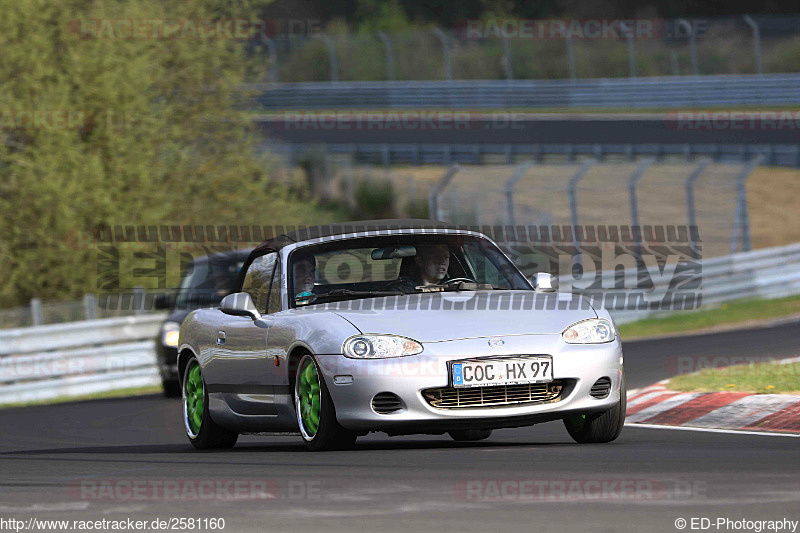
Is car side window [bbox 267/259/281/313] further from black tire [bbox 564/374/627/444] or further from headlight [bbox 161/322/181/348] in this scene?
headlight [bbox 161/322/181/348]

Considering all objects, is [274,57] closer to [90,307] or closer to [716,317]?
[716,317]

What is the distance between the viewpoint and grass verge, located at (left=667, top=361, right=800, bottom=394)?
11680 millimetres

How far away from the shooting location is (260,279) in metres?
10.6

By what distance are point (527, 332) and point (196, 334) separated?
10.5ft

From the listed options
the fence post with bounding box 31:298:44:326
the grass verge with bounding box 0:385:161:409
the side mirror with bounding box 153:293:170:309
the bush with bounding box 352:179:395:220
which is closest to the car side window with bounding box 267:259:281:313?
the side mirror with bounding box 153:293:170:309

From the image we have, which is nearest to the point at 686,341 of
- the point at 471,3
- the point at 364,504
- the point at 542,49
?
the point at 364,504

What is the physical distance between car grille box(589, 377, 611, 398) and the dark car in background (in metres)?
9.08

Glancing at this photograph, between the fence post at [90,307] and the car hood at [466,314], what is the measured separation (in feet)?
38.7

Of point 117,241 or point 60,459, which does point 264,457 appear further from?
point 117,241

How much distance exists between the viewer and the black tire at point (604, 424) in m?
9.20

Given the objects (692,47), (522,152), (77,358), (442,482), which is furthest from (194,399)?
(692,47)

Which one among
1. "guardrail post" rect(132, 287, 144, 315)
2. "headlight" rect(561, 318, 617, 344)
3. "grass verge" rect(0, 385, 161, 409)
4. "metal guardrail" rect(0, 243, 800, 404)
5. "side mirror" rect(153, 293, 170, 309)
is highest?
"headlight" rect(561, 318, 617, 344)

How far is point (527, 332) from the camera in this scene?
8750 millimetres

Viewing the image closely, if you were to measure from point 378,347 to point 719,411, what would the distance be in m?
3.44
